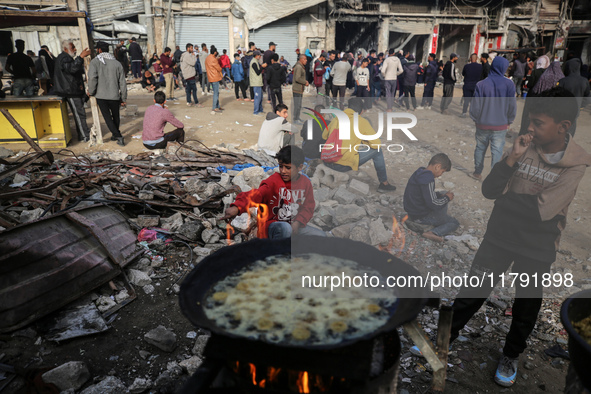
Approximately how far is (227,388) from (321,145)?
231 inches

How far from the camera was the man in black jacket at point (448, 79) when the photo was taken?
12711mm

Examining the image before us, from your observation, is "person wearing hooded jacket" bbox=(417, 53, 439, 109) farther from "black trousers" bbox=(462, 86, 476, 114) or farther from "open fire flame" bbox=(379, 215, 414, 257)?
"open fire flame" bbox=(379, 215, 414, 257)

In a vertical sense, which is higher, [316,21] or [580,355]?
[316,21]

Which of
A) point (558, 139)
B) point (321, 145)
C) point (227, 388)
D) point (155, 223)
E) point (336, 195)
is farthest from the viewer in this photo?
point (321, 145)

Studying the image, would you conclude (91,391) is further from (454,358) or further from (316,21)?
(316,21)

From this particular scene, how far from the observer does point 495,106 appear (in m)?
6.42

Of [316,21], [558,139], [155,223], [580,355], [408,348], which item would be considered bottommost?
[408,348]

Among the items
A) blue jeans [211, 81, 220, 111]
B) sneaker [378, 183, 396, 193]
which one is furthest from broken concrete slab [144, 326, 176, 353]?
blue jeans [211, 81, 220, 111]

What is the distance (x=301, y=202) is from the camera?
4074mm

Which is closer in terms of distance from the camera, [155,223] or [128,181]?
[155,223]

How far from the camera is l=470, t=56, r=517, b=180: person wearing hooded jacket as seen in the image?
6402 mm

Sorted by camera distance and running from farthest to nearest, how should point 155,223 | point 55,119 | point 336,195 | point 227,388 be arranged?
1. point 55,119
2. point 336,195
3. point 155,223
4. point 227,388

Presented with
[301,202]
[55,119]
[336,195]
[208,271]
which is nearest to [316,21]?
[55,119]

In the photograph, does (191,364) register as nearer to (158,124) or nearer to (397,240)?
(397,240)
